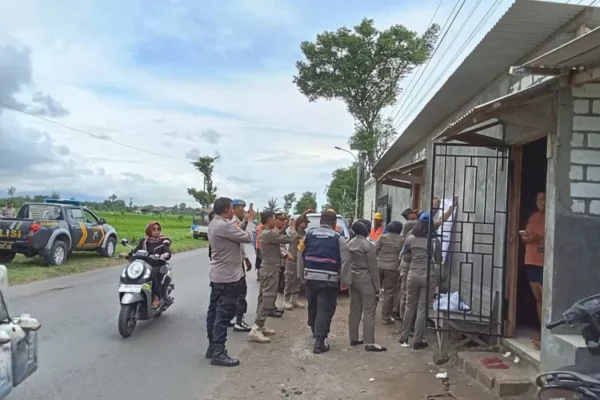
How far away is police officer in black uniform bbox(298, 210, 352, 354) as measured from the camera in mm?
7074

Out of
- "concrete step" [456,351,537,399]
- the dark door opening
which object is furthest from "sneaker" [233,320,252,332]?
the dark door opening

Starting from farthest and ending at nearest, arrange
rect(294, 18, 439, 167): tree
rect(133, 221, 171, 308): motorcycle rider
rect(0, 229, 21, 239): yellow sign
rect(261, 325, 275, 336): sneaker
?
rect(294, 18, 439, 167): tree, rect(0, 229, 21, 239): yellow sign, rect(133, 221, 171, 308): motorcycle rider, rect(261, 325, 275, 336): sneaker

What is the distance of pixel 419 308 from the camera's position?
7219mm

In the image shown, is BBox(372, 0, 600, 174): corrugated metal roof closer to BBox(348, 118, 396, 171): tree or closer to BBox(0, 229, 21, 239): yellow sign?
BBox(0, 229, 21, 239): yellow sign

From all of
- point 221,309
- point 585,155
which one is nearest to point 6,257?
point 221,309

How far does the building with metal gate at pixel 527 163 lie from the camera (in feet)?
16.5

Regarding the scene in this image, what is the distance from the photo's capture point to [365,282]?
7266mm

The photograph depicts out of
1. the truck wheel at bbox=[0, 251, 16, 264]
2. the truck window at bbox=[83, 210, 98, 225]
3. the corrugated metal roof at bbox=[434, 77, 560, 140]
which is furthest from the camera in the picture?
the truck window at bbox=[83, 210, 98, 225]

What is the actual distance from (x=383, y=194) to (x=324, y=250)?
607 inches

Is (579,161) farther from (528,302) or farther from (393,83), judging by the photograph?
(393,83)

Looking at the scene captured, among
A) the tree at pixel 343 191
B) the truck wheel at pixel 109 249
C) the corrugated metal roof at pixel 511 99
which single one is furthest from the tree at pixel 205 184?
the corrugated metal roof at pixel 511 99

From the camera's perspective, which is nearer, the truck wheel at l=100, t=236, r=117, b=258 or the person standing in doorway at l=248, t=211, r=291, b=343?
the person standing in doorway at l=248, t=211, r=291, b=343

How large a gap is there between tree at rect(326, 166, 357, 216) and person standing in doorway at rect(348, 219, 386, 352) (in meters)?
34.0

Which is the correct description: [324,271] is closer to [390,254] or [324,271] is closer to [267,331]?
[267,331]
